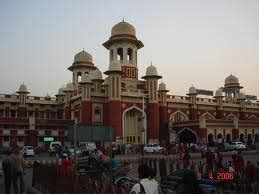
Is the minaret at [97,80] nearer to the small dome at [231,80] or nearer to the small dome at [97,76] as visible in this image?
the small dome at [97,76]

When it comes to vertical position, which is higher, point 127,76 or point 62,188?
point 127,76

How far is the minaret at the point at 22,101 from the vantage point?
168 ft

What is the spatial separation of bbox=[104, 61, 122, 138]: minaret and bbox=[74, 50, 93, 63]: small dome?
45.1ft

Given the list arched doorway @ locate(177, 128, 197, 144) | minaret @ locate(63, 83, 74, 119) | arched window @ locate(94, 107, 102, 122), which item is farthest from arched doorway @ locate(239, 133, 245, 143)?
minaret @ locate(63, 83, 74, 119)

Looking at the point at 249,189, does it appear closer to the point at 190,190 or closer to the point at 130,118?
the point at 190,190

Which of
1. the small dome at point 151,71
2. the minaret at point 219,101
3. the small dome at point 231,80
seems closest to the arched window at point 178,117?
the minaret at point 219,101

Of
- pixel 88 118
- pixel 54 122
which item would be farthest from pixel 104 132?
pixel 54 122

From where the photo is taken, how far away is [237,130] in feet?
Answer: 162

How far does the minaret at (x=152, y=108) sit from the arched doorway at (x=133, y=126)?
1031 millimetres

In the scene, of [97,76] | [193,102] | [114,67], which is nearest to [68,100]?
[97,76]

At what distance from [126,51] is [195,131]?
43.9 feet

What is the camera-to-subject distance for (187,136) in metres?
48.8

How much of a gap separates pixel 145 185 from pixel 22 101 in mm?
48120

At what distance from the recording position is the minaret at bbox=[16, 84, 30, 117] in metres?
51.2
